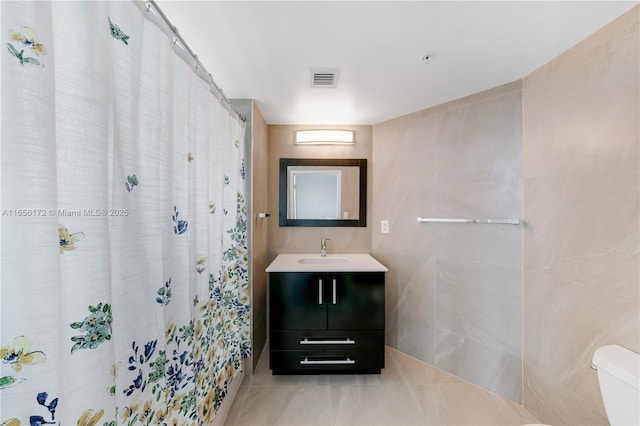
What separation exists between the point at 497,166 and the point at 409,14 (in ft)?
3.82

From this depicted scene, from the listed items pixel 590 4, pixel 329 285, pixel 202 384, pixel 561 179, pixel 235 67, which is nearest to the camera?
pixel 590 4

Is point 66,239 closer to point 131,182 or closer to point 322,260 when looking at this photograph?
point 131,182

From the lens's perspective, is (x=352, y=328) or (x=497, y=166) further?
(x=352, y=328)

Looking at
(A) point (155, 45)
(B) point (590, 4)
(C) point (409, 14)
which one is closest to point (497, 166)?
(B) point (590, 4)

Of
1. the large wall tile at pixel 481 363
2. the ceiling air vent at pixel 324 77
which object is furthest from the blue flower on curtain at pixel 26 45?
the large wall tile at pixel 481 363

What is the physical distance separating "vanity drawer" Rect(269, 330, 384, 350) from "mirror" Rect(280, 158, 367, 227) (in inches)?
37.9

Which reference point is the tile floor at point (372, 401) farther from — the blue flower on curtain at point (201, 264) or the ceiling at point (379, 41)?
the ceiling at point (379, 41)

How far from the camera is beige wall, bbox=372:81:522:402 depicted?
1.63 metres

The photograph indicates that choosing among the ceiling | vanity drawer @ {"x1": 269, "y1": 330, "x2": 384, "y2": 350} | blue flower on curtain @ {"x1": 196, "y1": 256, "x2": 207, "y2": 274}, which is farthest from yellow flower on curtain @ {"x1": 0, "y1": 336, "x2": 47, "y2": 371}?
vanity drawer @ {"x1": 269, "y1": 330, "x2": 384, "y2": 350}

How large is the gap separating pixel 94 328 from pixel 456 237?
2022mm

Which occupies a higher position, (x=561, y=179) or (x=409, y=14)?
(x=409, y=14)

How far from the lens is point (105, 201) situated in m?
0.59

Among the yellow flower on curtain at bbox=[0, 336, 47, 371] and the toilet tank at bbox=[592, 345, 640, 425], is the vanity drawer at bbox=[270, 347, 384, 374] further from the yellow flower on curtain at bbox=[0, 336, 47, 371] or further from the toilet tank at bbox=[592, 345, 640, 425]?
the yellow flower on curtain at bbox=[0, 336, 47, 371]

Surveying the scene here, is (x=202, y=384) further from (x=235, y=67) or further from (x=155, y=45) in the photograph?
(x=235, y=67)
